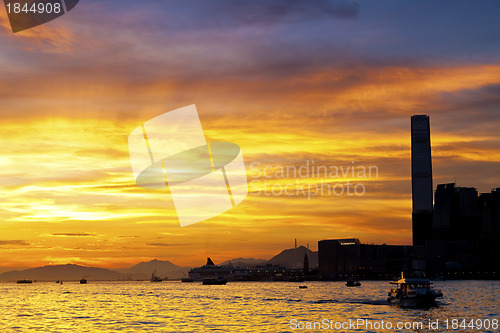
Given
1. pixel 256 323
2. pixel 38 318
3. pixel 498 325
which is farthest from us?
pixel 38 318

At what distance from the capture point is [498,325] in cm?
9162

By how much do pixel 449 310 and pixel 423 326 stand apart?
33741 millimetres

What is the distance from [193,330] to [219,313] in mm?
32147

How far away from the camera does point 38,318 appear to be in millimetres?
119750

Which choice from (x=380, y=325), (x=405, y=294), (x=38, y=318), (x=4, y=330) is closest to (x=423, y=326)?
(x=380, y=325)

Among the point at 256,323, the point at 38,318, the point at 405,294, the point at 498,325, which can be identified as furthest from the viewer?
the point at 405,294

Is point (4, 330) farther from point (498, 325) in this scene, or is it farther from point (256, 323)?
point (498, 325)

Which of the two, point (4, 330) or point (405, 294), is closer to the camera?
point (4, 330)

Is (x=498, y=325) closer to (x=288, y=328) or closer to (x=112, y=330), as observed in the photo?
(x=288, y=328)

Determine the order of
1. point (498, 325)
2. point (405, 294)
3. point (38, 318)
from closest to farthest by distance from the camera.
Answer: point (498, 325)
point (38, 318)
point (405, 294)

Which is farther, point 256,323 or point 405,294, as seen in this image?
point 405,294

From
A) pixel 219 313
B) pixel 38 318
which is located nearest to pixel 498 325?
pixel 219 313

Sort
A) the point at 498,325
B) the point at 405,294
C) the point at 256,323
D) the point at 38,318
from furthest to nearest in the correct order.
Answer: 1. the point at 405,294
2. the point at 38,318
3. the point at 256,323
4. the point at 498,325

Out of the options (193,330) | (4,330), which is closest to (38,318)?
(4,330)
